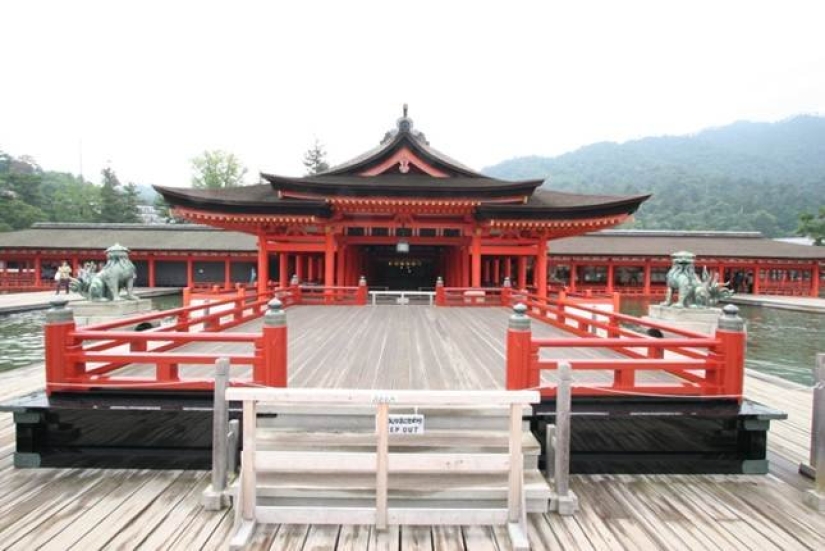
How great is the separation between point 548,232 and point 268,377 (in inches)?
513

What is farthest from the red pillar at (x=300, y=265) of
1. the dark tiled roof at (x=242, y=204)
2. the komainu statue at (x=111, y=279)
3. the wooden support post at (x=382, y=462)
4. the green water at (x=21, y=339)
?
the wooden support post at (x=382, y=462)

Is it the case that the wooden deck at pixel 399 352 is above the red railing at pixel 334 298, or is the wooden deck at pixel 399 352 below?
below

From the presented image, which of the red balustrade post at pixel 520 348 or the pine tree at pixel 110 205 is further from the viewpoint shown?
the pine tree at pixel 110 205

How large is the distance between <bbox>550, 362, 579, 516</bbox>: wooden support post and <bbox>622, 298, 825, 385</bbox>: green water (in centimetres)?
1011

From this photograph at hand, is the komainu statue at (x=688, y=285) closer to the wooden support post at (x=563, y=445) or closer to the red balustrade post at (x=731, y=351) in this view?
the red balustrade post at (x=731, y=351)

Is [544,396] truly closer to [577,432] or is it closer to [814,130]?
[577,432]

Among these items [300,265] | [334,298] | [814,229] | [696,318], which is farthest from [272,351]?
[814,229]

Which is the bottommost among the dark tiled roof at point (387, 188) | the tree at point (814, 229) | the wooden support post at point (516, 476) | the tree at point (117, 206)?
the wooden support post at point (516, 476)

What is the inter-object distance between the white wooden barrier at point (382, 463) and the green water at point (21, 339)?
11.5 metres

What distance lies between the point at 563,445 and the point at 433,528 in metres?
1.54

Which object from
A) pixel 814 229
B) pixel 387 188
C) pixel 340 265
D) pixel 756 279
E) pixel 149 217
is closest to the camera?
pixel 387 188

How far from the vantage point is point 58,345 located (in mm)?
4836

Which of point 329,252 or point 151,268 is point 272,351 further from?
point 151,268

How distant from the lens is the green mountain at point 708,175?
87375 mm
